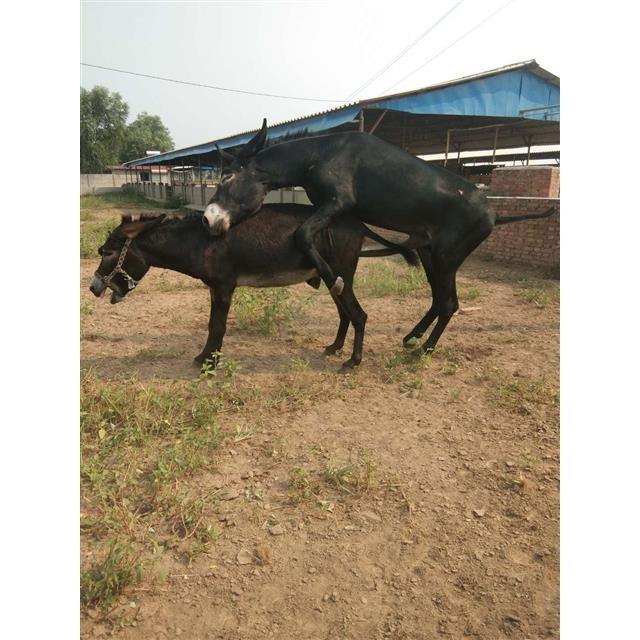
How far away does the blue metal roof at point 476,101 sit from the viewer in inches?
442

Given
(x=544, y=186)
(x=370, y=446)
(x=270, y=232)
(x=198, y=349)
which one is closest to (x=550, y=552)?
(x=370, y=446)

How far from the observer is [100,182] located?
4444 centimetres

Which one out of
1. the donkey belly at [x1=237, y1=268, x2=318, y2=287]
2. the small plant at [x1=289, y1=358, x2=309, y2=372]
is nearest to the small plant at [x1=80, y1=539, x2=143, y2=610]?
the small plant at [x1=289, y1=358, x2=309, y2=372]

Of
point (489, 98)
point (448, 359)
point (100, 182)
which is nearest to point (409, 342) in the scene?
point (448, 359)

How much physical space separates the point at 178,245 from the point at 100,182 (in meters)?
45.6

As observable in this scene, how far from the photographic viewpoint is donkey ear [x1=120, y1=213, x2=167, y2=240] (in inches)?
180

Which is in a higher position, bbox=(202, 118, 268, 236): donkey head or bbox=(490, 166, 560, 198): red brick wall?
bbox=(490, 166, 560, 198): red brick wall

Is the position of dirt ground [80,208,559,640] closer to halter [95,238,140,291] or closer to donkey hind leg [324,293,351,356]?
donkey hind leg [324,293,351,356]

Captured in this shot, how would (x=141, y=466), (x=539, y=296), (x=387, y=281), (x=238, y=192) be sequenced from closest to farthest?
(x=141, y=466) → (x=238, y=192) → (x=539, y=296) → (x=387, y=281)

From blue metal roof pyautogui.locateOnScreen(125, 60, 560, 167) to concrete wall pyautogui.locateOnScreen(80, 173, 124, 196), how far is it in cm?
3073

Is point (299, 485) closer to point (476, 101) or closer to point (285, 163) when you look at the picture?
point (285, 163)

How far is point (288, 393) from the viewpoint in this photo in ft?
14.2

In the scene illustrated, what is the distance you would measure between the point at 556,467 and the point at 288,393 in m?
2.19

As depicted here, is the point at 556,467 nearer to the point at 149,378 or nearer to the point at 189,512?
the point at 189,512
